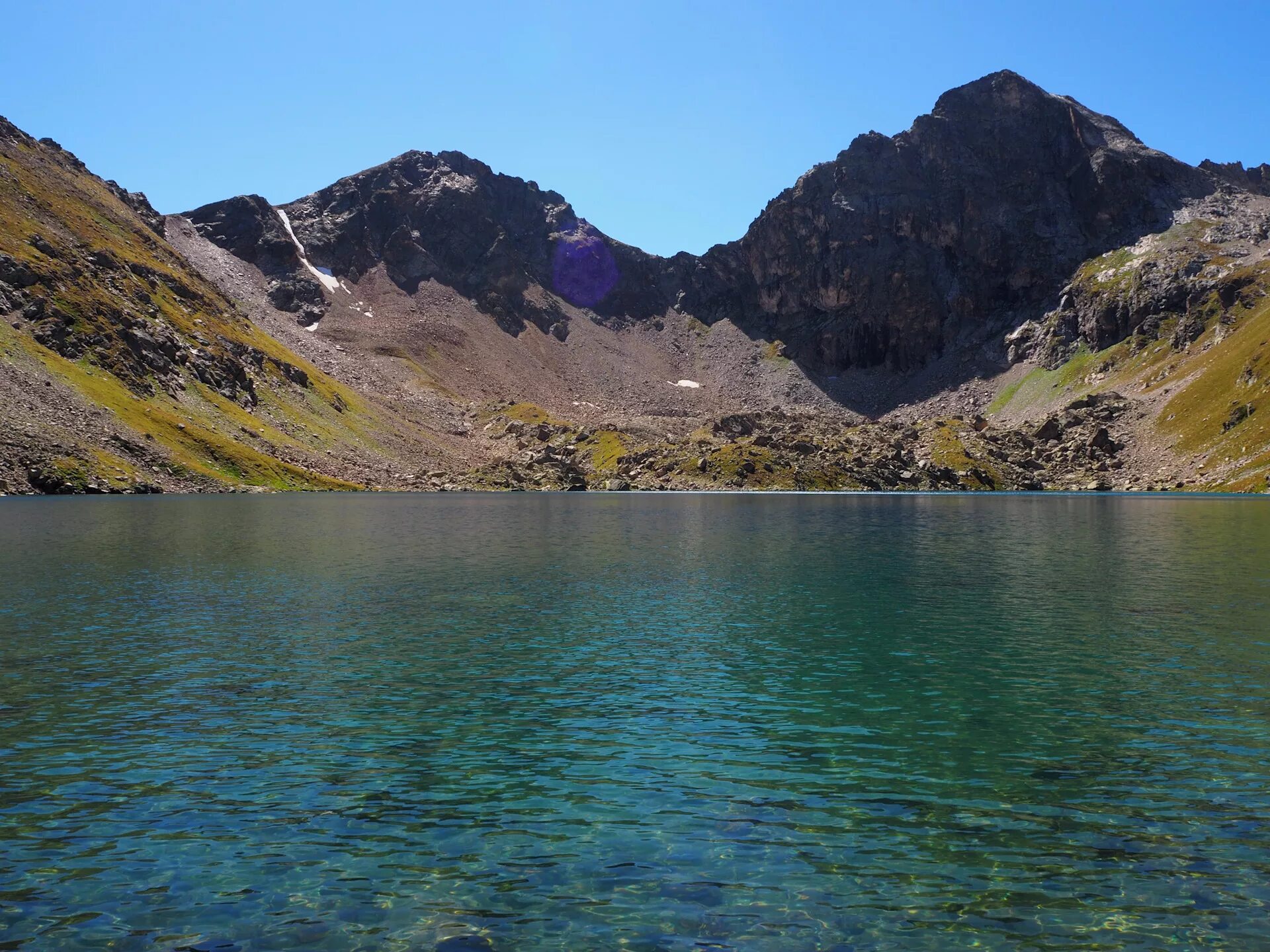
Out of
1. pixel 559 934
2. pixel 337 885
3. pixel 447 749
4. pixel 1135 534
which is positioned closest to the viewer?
pixel 559 934

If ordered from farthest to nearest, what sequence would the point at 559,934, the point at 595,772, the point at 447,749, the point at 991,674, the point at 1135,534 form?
the point at 1135,534
the point at 991,674
the point at 447,749
the point at 595,772
the point at 559,934

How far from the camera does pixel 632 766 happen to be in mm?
23766

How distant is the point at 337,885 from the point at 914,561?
63.7m

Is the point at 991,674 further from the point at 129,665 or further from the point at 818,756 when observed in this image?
the point at 129,665

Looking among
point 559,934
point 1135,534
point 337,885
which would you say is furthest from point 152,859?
point 1135,534

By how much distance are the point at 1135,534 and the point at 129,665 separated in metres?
99.4

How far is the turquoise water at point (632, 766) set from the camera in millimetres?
15656

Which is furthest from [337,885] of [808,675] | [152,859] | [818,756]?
[808,675]

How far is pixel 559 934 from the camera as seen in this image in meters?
15.0

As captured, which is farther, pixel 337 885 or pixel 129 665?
pixel 129 665

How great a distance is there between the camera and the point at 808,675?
34.6m

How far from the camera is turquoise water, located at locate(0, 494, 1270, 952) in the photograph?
1566 cm

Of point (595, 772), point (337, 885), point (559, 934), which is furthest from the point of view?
point (595, 772)

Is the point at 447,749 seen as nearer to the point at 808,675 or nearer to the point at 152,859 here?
the point at 152,859
